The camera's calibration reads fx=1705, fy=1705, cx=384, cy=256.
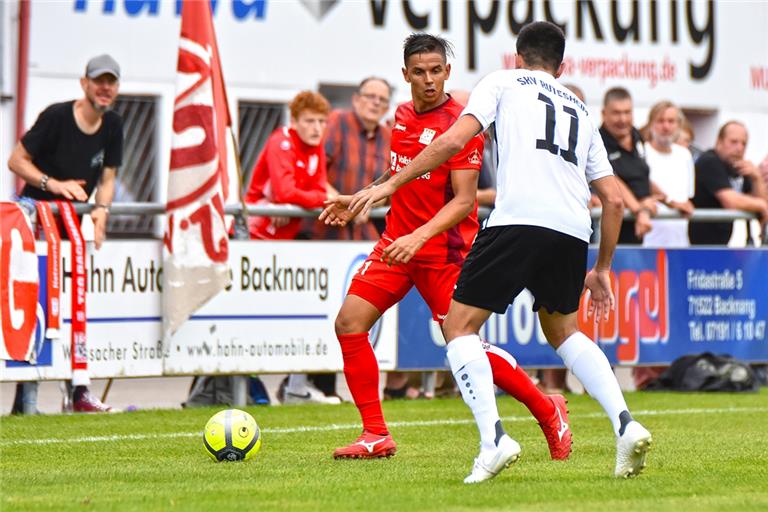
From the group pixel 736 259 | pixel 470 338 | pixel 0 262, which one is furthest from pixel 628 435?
pixel 736 259

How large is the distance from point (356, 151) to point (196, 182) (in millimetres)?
1511

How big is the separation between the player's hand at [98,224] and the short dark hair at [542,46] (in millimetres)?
4657

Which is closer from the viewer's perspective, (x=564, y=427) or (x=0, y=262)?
(x=564, y=427)

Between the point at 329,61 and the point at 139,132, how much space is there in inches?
99.9

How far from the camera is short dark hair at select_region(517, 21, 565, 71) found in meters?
7.94

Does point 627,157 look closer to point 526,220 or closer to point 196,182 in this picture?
point 196,182

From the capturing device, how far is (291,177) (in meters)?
12.7

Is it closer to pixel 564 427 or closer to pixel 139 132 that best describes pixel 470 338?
pixel 564 427

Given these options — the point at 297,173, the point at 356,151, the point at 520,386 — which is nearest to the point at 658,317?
the point at 356,151

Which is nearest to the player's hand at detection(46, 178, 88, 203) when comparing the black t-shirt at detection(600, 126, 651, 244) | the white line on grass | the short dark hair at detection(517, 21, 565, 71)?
the white line on grass

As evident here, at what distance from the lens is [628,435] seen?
25.2 feet

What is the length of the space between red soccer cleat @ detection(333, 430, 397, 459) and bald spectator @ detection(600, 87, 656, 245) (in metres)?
5.34

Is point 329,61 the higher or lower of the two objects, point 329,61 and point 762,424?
the higher

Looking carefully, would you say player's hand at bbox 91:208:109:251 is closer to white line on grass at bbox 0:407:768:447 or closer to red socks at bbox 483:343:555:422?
white line on grass at bbox 0:407:768:447
